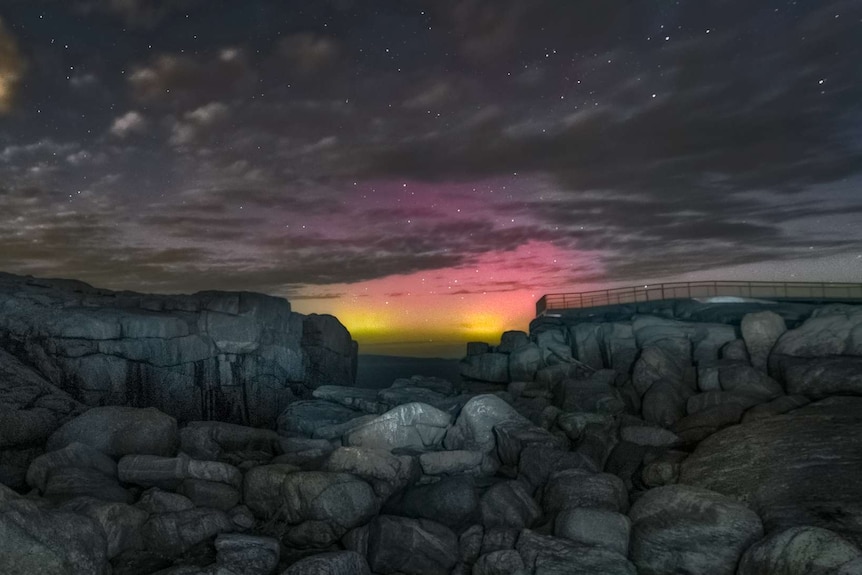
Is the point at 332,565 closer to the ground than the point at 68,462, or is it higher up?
closer to the ground

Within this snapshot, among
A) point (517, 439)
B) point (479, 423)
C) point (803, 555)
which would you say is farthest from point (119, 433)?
point (803, 555)

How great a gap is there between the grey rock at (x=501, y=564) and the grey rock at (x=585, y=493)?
2.66 meters

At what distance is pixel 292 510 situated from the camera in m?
15.1

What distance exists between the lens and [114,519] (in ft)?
41.4

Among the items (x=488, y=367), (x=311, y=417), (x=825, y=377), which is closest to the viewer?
(x=825, y=377)

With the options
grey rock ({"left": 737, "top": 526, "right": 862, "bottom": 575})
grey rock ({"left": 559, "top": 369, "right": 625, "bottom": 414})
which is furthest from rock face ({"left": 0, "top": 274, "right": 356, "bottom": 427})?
grey rock ({"left": 737, "top": 526, "right": 862, "bottom": 575})

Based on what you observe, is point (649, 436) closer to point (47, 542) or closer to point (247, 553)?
point (247, 553)

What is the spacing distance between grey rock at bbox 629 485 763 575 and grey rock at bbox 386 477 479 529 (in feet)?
13.1

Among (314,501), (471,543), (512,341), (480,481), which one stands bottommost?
(471,543)

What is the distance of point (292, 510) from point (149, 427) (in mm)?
5656

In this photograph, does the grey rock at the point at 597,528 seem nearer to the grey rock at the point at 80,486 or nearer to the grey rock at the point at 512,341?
the grey rock at the point at 80,486

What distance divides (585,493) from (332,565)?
21.7 ft

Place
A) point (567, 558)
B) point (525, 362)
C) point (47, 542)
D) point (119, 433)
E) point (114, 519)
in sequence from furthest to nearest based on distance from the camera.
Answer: point (525, 362) < point (119, 433) < point (114, 519) < point (567, 558) < point (47, 542)

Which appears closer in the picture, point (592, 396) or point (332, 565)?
point (332, 565)
